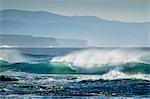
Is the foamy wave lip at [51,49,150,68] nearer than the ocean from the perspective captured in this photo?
No

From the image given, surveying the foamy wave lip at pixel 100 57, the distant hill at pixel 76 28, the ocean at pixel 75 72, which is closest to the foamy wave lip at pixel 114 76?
the ocean at pixel 75 72

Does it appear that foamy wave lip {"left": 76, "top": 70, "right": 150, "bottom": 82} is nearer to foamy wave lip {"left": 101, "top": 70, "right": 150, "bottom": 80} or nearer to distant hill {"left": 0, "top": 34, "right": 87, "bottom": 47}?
foamy wave lip {"left": 101, "top": 70, "right": 150, "bottom": 80}

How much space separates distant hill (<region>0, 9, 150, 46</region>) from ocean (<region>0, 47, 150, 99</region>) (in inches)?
5.9

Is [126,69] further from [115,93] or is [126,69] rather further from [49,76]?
[49,76]

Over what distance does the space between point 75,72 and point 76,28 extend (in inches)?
22.3

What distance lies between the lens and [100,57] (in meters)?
7.31

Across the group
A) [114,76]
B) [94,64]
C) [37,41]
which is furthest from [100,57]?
[37,41]

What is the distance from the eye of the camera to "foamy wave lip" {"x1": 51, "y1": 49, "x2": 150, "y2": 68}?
723 cm

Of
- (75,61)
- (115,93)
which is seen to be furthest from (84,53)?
(115,93)

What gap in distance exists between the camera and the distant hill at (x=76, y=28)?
7.25m

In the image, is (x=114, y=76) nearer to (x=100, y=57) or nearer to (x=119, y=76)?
(x=119, y=76)

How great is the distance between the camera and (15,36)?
728cm

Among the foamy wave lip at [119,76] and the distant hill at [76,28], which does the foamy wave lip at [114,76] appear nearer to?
the foamy wave lip at [119,76]

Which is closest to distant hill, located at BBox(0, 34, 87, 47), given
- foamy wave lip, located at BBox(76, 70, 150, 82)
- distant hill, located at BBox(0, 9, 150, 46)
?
distant hill, located at BBox(0, 9, 150, 46)
